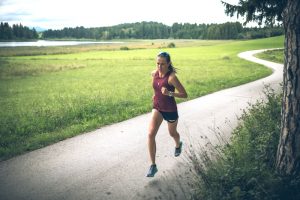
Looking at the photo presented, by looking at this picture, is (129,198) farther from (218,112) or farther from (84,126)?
(218,112)

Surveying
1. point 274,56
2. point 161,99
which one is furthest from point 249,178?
point 274,56

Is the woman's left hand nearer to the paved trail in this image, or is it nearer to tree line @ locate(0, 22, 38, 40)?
the paved trail

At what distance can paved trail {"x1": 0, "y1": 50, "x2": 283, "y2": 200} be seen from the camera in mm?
5105

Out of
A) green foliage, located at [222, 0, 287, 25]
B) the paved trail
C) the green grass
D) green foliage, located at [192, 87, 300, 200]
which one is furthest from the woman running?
the green grass

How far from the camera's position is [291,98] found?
411 cm

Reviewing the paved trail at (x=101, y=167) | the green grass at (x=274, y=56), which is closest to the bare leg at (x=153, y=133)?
the paved trail at (x=101, y=167)

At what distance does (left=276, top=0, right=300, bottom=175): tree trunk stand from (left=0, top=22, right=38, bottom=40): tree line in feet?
424

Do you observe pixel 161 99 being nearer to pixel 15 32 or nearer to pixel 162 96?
pixel 162 96

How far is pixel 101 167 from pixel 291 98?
3.70 meters

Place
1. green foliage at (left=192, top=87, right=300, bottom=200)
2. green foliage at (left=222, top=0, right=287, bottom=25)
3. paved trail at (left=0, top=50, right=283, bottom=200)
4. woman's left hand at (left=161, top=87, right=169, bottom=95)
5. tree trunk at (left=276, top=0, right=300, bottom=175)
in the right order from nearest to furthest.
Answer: green foliage at (left=192, top=87, right=300, bottom=200) < tree trunk at (left=276, top=0, right=300, bottom=175) < paved trail at (left=0, top=50, right=283, bottom=200) < woman's left hand at (left=161, top=87, right=169, bottom=95) < green foliage at (left=222, top=0, right=287, bottom=25)

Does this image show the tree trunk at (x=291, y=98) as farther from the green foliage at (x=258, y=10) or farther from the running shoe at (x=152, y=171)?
the green foliage at (x=258, y=10)

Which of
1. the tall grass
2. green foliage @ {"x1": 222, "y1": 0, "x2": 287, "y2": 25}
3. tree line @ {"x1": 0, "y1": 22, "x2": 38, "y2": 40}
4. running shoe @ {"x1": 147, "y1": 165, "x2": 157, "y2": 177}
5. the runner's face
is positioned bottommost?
running shoe @ {"x1": 147, "y1": 165, "x2": 157, "y2": 177}

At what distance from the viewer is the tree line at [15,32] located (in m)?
121

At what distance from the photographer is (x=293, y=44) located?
4.00 meters
